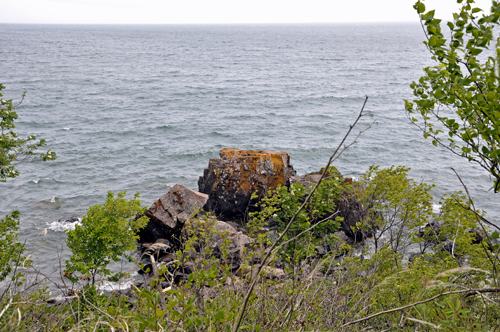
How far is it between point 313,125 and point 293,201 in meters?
30.5

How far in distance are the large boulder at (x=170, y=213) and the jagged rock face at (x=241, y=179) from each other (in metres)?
1.69

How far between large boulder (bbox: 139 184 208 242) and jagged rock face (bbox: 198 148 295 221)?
1693 mm

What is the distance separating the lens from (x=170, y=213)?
1877cm

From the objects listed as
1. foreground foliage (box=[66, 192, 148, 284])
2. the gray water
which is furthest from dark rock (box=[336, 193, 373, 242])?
foreground foliage (box=[66, 192, 148, 284])

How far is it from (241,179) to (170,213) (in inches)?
180

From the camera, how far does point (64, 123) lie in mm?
40344

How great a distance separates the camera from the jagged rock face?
20.4 metres

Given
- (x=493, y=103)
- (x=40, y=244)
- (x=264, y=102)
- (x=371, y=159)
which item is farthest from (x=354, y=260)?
(x=264, y=102)

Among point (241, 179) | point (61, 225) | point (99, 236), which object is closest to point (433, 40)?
point (99, 236)

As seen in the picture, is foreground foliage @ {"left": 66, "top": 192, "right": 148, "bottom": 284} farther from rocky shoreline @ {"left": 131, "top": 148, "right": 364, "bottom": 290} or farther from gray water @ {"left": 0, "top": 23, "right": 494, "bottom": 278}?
rocky shoreline @ {"left": 131, "top": 148, "right": 364, "bottom": 290}

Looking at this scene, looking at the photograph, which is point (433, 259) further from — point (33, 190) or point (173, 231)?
point (33, 190)

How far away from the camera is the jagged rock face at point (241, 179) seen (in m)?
20.4

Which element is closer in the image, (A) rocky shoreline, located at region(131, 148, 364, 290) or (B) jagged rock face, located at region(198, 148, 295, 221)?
(A) rocky shoreline, located at region(131, 148, 364, 290)

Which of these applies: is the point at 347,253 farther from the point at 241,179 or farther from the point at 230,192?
the point at 230,192
